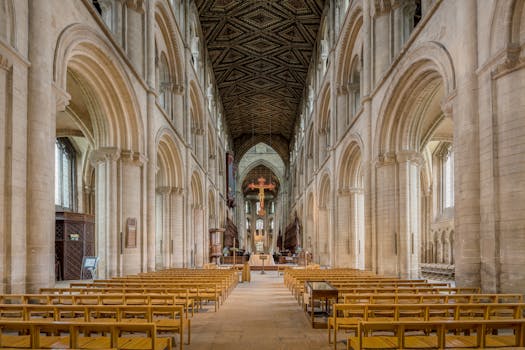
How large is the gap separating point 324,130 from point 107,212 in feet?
57.0

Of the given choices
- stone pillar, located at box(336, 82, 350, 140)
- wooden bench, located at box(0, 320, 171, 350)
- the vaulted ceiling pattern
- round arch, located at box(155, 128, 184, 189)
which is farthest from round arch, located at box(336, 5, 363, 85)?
wooden bench, located at box(0, 320, 171, 350)

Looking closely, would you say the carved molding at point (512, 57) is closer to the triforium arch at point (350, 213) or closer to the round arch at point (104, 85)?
the round arch at point (104, 85)

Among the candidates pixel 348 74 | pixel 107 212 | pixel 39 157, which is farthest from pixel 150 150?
pixel 348 74

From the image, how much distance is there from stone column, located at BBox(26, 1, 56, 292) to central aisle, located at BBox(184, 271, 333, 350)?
2.99 m

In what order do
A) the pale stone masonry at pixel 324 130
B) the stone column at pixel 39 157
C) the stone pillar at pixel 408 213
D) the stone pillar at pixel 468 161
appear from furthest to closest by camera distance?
the stone pillar at pixel 408 213 → the stone pillar at pixel 468 161 → the stone column at pixel 39 157 → the pale stone masonry at pixel 324 130

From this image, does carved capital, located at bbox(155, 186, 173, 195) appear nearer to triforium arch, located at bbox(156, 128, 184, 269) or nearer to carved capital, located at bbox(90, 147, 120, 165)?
triforium arch, located at bbox(156, 128, 184, 269)

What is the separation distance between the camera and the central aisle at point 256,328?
22.0ft

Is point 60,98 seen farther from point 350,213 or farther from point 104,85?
point 350,213

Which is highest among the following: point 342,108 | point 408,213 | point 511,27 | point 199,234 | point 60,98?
point 342,108

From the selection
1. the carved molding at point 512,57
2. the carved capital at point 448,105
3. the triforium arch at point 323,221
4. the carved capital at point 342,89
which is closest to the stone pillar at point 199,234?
the triforium arch at point 323,221

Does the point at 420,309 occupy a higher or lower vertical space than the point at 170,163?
lower

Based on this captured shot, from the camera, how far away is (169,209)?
2202 cm

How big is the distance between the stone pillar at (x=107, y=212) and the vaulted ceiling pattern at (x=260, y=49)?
1463 cm

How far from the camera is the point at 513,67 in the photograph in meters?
8.42
